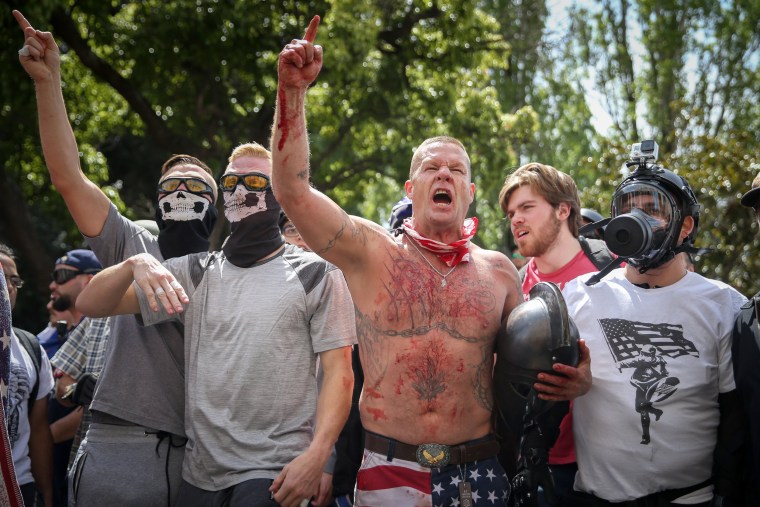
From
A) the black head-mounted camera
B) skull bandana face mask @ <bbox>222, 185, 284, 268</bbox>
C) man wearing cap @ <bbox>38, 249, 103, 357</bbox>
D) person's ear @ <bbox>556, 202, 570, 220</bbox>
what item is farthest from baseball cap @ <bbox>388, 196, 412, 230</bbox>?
man wearing cap @ <bbox>38, 249, 103, 357</bbox>

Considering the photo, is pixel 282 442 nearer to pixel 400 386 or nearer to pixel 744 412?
pixel 400 386

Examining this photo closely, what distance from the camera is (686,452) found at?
3615 millimetres

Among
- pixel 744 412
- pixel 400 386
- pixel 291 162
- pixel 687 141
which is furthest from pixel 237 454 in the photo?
pixel 687 141

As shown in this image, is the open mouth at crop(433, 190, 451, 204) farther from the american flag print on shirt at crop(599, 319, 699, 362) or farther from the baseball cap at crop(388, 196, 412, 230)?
the baseball cap at crop(388, 196, 412, 230)

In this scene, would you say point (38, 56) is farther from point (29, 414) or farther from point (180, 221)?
point (29, 414)

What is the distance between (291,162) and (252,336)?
1047 millimetres

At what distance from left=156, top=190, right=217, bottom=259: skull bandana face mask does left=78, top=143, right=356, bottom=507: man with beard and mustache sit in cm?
40

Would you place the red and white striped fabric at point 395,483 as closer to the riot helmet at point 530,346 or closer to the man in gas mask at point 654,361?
the riot helmet at point 530,346

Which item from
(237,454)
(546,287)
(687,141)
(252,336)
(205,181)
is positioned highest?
(687,141)

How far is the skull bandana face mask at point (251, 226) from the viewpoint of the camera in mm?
4223

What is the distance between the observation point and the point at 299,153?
3.32 meters

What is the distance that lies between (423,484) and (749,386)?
1.46 metres

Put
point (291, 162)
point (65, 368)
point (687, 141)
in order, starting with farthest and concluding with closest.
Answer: point (687, 141) → point (65, 368) → point (291, 162)

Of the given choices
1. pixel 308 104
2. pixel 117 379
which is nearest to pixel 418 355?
pixel 117 379
